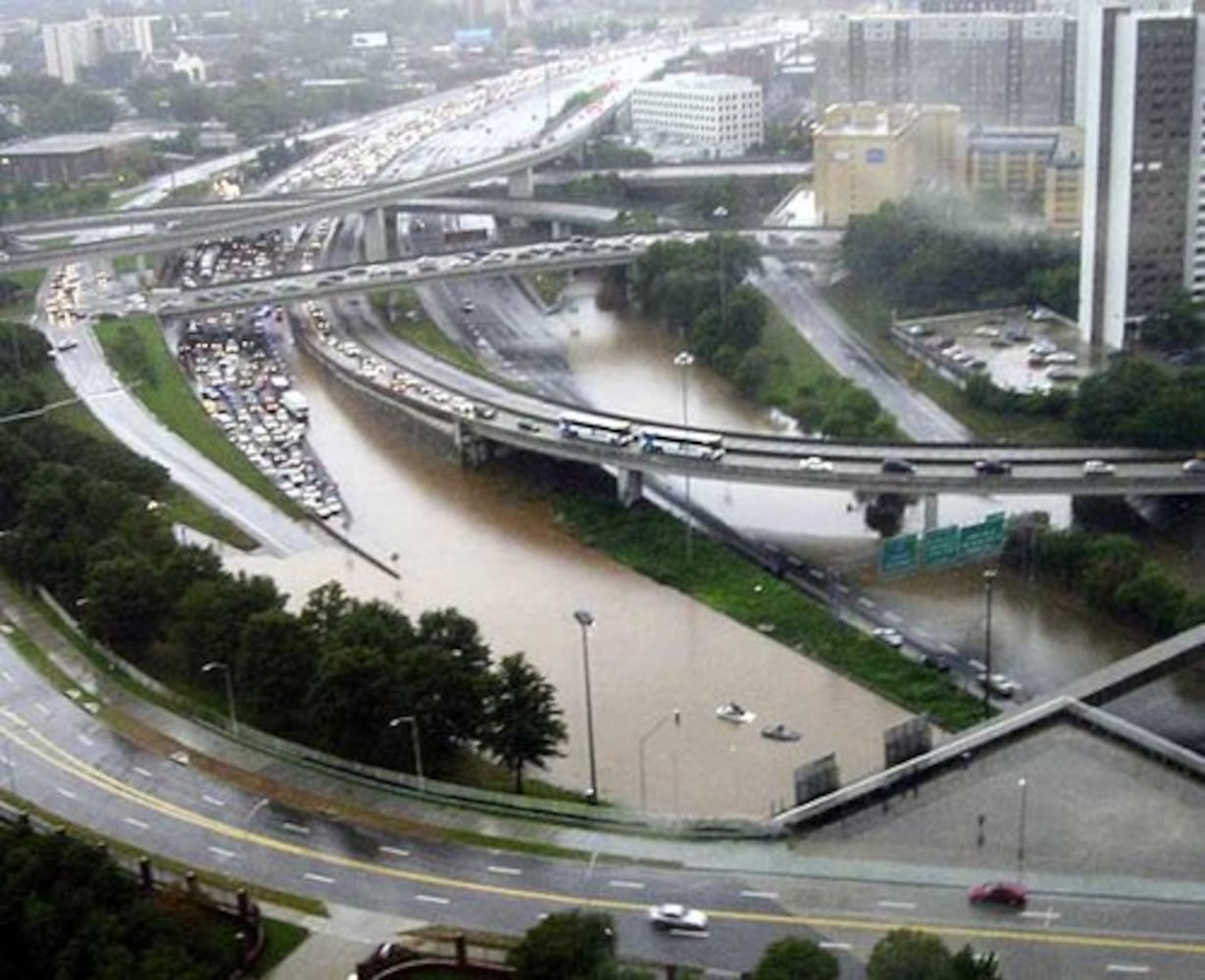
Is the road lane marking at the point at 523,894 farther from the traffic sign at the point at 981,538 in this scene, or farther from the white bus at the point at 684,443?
the white bus at the point at 684,443

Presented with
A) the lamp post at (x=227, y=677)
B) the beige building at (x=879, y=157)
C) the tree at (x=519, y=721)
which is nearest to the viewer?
the tree at (x=519, y=721)

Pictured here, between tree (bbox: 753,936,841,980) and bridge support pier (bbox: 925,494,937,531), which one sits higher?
tree (bbox: 753,936,841,980)

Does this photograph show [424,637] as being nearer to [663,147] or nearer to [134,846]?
[134,846]

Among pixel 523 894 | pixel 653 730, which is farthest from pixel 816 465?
pixel 523 894

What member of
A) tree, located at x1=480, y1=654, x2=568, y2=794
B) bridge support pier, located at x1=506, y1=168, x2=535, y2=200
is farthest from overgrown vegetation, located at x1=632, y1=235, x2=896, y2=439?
bridge support pier, located at x1=506, y1=168, x2=535, y2=200

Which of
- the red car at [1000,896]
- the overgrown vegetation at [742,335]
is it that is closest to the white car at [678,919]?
the red car at [1000,896]

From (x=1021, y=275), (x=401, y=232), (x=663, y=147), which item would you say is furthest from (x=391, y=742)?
(x=663, y=147)

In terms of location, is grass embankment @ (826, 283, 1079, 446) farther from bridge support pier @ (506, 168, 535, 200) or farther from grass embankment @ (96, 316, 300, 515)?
bridge support pier @ (506, 168, 535, 200)
